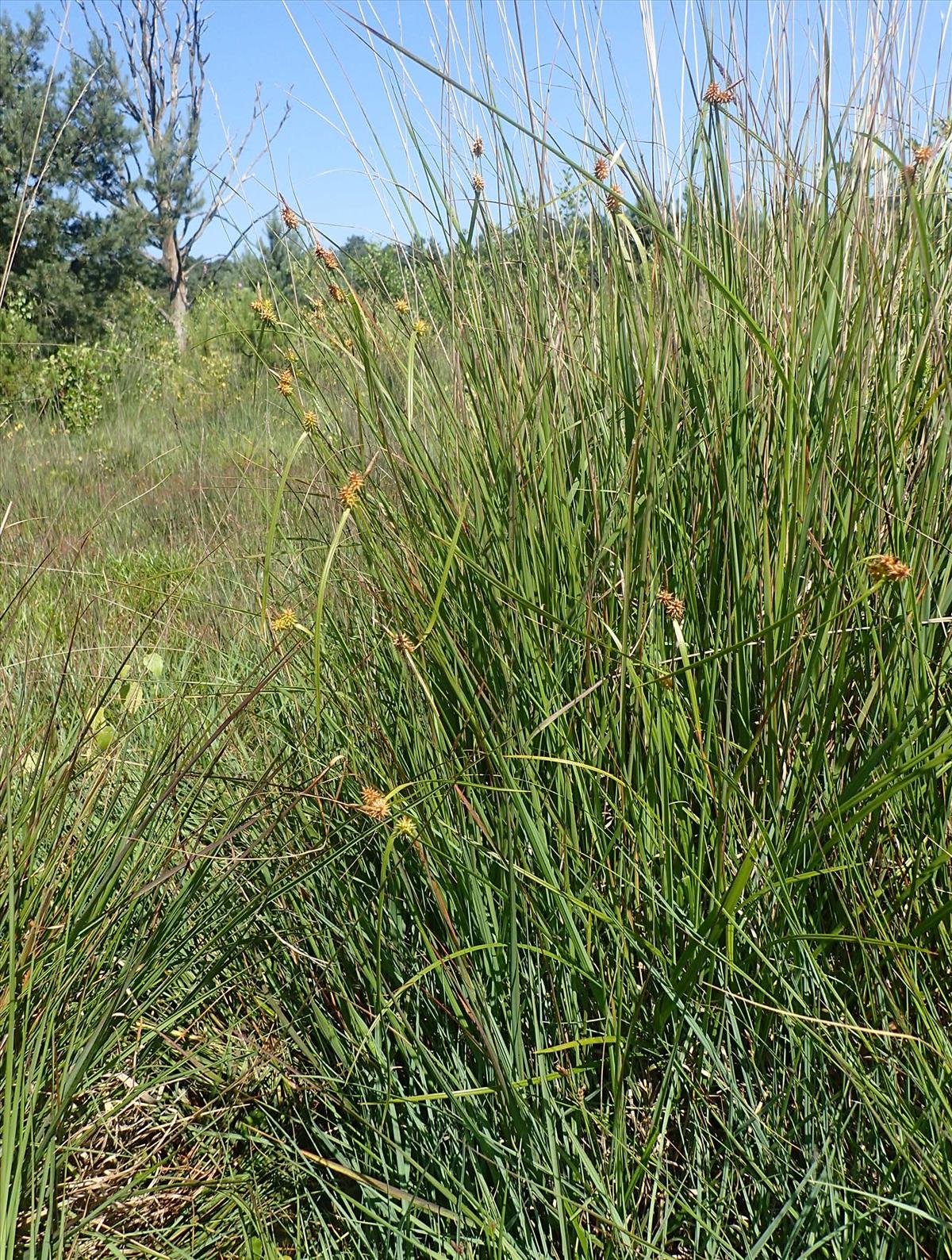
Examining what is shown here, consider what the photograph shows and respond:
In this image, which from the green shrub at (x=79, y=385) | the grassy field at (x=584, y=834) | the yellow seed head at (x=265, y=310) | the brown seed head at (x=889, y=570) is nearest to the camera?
the brown seed head at (x=889, y=570)

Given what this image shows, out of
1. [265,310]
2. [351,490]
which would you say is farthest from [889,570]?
[265,310]

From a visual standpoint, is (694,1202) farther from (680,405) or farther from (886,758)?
(680,405)

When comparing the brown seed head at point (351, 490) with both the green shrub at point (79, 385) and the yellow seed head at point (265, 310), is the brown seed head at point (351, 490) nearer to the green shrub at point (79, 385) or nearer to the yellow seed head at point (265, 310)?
the yellow seed head at point (265, 310)

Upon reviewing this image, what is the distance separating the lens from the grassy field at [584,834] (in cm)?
105

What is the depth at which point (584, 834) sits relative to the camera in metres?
1.28

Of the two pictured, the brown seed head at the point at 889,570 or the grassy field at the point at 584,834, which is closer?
the brown seed head at the point at 889,570

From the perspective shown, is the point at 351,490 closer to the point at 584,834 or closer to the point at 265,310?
the point at 265,310

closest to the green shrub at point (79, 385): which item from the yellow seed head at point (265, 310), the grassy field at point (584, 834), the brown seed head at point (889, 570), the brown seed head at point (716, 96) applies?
the yellow seed head at point (265, 310)

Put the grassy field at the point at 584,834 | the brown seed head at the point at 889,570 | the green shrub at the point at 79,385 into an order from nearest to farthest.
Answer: the brown seed head at the point at 889,570, the grassy field at the point at 584,834, the green shrub at the point at 79,385

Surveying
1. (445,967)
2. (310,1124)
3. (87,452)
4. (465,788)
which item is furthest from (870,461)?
(87,452)

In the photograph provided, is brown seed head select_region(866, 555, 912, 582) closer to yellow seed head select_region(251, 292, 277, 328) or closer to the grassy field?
the grassy field

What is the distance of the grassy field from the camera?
3.43 ft

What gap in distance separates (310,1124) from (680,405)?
1.14 metres

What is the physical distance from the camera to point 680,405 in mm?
1395
